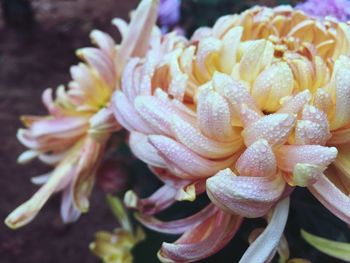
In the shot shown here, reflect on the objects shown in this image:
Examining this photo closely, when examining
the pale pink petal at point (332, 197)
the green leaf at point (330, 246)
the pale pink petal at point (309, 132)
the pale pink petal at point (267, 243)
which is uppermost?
the pale pink petal at point (309, 132)

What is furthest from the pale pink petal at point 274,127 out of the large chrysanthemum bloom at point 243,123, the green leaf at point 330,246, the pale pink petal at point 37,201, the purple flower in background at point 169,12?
the purple flower in background at point 169,12

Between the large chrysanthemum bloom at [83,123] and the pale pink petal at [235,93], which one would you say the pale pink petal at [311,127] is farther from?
the large chrysanthemum bloom at [83,123]

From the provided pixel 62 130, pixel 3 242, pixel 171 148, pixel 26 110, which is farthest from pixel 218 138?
pixel 26 110

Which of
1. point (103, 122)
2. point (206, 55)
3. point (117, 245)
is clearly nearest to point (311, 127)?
point (206, 55)

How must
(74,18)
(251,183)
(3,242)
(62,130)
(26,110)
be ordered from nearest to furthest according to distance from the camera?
(251,183)
(62,130)
(3,242)
(26,110)
(74,18)

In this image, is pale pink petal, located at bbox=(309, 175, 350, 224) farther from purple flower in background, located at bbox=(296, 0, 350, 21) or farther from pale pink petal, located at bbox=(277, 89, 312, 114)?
purple flower in background, located at bbox=(296, 0, 350, 21)

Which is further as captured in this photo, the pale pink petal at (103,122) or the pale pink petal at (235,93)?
the pale pink petal at (103,122)

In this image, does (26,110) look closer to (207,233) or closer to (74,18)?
(74,18)
